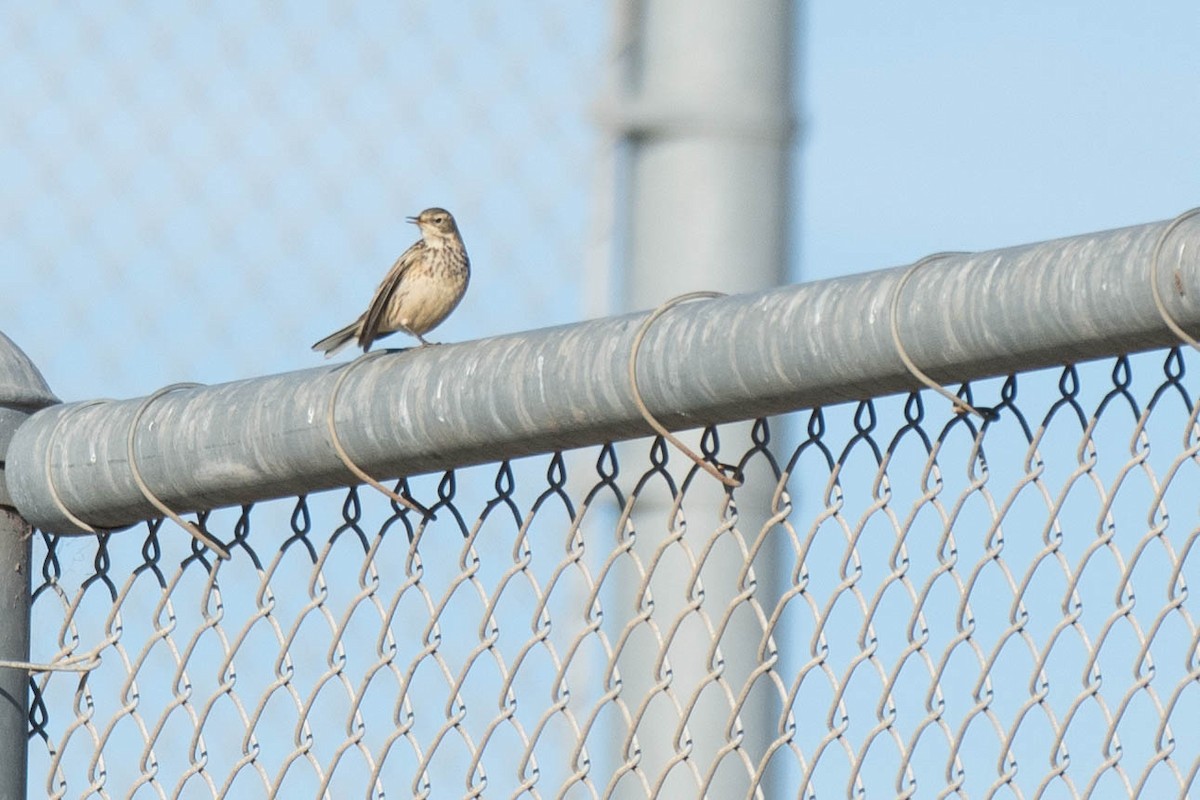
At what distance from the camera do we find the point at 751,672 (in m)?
2.33

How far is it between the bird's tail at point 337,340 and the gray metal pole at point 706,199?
1.39 metres

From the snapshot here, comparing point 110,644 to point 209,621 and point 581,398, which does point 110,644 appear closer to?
point 209,621

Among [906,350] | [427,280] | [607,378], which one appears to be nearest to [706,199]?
[607,378]

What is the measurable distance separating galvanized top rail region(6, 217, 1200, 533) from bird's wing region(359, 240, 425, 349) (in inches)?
32.7

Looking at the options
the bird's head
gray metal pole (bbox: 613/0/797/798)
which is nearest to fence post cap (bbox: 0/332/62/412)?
gray metal pole (bbox: 613/0/797/798)

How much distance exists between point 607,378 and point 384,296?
1774mm

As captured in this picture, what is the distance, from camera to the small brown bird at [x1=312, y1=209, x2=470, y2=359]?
14.8ft

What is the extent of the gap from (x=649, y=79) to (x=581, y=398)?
0.52 m

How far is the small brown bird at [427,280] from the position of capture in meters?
4.50

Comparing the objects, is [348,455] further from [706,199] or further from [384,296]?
[384,296]

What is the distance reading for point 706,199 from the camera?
8.13 feet

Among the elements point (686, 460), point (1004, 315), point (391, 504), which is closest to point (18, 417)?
point (391, 504)

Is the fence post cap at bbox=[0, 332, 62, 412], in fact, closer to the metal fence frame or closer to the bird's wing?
the metal fence frame

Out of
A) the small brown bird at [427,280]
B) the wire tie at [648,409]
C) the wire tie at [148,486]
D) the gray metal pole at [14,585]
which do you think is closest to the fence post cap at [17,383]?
the gray metal pole at [14,585]
